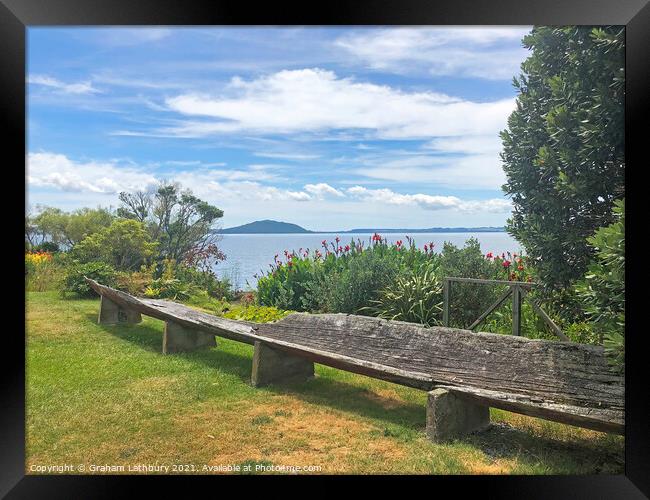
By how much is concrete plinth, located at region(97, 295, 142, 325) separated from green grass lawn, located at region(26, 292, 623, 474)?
A: 171mm

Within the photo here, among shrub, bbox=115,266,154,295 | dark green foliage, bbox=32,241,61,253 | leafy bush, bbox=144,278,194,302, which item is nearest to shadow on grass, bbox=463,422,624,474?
leafy bush, bbox=144,278,194,302

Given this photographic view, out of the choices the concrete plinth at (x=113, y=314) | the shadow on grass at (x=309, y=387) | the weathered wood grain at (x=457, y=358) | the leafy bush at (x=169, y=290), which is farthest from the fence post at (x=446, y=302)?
the concrete plinth at (x=113, y=314)

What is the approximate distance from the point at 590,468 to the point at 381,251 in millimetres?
2257

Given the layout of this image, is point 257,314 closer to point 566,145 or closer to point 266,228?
point 266,228

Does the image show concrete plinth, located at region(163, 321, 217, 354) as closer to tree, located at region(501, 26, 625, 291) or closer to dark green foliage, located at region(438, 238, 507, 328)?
dark green foliage, located at region(438, 238, 507, 328)

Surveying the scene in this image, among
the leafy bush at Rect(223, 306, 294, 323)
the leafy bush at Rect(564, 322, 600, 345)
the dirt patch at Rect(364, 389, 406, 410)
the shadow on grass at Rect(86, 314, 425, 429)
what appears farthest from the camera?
the leafy bush at Rect(223, 306, 294, 323)

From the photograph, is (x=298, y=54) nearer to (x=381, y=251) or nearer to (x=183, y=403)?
(x=381, y=251)

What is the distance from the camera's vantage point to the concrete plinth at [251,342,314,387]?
12.0 ft
